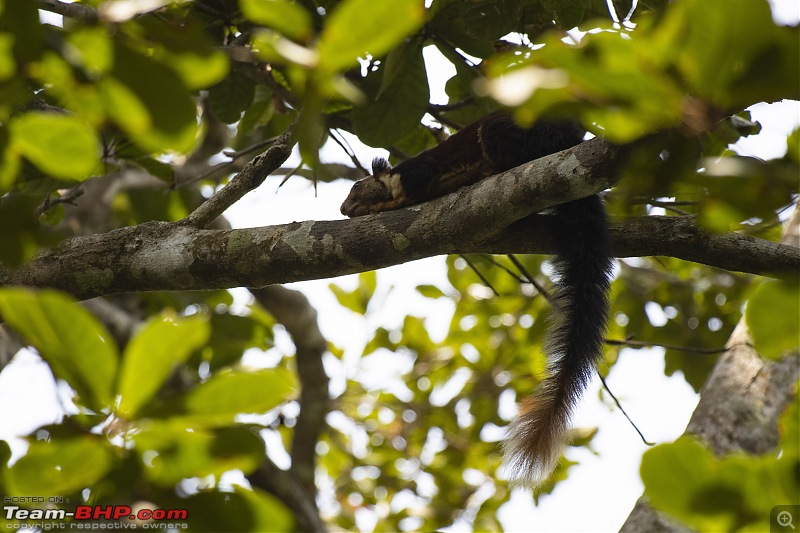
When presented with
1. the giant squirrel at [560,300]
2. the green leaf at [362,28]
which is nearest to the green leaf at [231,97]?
the giant squirrel at [560,300]

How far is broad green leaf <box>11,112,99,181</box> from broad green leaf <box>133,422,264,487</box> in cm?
36

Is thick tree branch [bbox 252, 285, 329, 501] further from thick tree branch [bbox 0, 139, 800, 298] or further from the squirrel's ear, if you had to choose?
thick tree branch [bbox 0, 139, 800, 298]

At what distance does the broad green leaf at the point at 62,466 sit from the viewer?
0.88 metres

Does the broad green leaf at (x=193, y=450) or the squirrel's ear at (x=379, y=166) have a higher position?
the squirrel's ear at (x=379, y=166)

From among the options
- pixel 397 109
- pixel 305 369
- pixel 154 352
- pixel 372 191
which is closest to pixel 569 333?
pixel 397 109

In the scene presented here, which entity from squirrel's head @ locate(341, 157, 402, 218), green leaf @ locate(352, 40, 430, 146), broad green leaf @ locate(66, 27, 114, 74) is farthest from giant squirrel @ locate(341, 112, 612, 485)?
broad green leaf @ locate(66, 27, 114, 74)

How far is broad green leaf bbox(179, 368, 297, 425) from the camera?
0.87 m

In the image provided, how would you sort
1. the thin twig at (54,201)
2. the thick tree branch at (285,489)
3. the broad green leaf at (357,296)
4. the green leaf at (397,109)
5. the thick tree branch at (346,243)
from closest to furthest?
the thick tree branch at (346,243)
the thin twig at (54,201)
the green leaf at (397,109)
the thick tree branch at (285,489)
the broad green leaf at (357,296)

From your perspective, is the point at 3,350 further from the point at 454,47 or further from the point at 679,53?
the point at 679,53

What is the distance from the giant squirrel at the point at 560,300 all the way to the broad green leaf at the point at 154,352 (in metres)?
1.98

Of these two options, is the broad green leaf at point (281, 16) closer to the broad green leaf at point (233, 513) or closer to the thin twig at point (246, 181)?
the broad green leaf at point (233, 513)

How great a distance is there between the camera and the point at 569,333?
2.85m

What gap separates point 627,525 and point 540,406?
0.66 meters

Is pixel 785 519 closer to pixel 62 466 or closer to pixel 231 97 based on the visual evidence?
pixel 62 466
